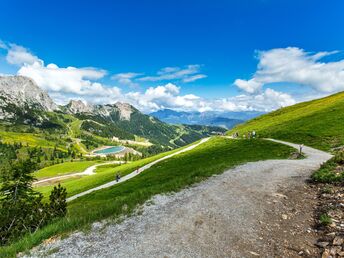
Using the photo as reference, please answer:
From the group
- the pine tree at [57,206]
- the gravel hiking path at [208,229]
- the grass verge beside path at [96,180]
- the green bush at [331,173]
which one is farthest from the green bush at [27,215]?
the grass verge beside path at [96,180]

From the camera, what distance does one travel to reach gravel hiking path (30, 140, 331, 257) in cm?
1152

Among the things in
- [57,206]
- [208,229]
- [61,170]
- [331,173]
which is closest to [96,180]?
[57,206]

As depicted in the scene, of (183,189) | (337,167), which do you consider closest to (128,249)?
(183,189)

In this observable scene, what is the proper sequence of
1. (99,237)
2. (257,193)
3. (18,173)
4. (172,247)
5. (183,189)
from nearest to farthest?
1. (172,247)
2. (99,237)
3. (257,193)
4. (183,189)
5. (18,173)

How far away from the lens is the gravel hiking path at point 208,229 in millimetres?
11516

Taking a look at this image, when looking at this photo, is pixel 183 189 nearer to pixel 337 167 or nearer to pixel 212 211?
pixel 212 211

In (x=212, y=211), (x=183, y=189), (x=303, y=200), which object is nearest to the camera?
(x=212, y=211)

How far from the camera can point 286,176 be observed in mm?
24000

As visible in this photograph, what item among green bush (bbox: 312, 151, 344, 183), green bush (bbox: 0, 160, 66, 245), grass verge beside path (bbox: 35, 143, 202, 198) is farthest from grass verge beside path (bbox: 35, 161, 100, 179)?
green bush (bbox: 312, 151, 344, 183)

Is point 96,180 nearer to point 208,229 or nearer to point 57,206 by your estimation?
point 57,206

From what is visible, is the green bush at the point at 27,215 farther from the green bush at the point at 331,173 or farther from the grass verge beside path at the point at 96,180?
the grass verge beside path at the point at 96,180

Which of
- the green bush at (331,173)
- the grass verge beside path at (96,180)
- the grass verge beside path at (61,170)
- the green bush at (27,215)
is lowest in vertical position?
the grass verge beside path at (61,170)

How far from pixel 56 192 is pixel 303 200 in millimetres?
22198

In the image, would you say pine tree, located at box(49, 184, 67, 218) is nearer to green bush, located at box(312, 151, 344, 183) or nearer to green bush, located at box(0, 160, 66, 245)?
green bush, located at box(0, 160, 66, 245)
